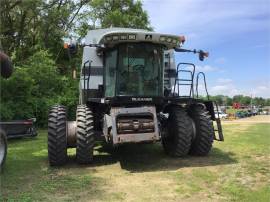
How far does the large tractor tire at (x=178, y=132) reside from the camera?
387 inches

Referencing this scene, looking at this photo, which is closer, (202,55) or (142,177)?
(142,177)

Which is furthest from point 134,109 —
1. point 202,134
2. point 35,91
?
point 35,91

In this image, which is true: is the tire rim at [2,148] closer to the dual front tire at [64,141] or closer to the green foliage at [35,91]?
the dual front tire at [64,141]

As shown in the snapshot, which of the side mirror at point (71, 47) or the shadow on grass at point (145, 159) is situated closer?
the shadow on grass at point (145, 159)

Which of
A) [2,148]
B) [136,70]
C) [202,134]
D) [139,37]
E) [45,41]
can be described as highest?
[45,41]

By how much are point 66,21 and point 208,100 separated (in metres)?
24.6

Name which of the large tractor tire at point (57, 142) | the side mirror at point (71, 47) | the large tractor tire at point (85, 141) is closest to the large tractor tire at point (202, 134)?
the large tractor tire at point (85, 141)

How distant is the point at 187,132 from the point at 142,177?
6.81ft

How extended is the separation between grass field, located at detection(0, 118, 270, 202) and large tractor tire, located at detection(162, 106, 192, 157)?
0.26 metres

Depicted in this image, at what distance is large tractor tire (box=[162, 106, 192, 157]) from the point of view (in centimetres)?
→ 982

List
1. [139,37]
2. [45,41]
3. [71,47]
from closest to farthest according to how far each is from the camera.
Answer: [139,37]
[71,47]
[45,41]

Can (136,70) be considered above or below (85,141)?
above

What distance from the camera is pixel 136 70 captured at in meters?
9.98

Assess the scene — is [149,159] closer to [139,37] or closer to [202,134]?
[202,134]
